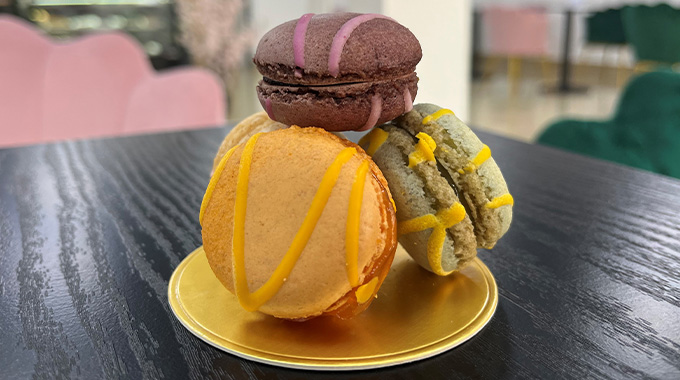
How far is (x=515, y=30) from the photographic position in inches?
197

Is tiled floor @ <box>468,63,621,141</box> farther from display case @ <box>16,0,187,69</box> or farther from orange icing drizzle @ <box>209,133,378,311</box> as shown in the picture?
orange icing drizzle @ <box>209,133,378,311</box>

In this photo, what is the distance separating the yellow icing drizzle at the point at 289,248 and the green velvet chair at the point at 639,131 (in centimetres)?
107

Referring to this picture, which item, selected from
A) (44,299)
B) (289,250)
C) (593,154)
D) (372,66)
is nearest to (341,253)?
(289,250)

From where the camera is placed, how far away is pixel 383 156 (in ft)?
1.61

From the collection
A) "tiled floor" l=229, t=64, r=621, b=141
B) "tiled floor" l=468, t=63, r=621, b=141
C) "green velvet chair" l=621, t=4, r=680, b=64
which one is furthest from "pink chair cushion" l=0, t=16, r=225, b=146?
"green velvet chair" l=621, t=4, r=680, b=64

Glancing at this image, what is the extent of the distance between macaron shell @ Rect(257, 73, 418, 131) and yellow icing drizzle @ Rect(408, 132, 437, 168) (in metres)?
0.03

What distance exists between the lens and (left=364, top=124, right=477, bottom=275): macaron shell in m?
0.47

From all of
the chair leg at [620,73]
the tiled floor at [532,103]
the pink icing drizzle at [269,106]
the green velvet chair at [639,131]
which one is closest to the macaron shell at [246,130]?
the pink icing drizzle at [269,106]

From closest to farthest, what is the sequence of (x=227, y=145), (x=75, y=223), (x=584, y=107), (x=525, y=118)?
(x=227, y=145)
(x=75, y=223)
(x=525, y=118)
(x=584, y=107)

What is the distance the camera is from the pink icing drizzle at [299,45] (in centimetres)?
44

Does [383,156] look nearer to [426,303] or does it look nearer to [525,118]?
[426,303]

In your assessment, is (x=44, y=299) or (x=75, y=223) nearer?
(x=44, y=299)

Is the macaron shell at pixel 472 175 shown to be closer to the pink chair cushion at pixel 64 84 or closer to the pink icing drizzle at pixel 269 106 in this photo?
the pink icing drizzle at pixel 269 106

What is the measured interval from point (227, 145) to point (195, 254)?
4.3 inches
